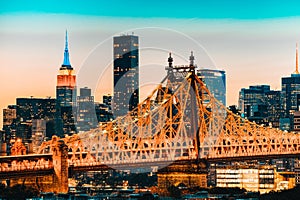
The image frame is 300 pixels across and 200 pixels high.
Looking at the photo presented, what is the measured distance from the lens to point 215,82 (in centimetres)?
6838

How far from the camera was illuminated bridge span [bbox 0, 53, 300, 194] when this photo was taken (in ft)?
178

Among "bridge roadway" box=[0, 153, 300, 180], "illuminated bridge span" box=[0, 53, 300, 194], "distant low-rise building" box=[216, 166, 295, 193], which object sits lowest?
"distant low-rise building" box=[216, 166, 295, 193]

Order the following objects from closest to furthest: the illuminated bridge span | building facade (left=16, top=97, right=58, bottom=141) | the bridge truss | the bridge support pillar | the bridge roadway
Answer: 1. the bridge roadway
2. the bridge support pillar
3. the illuminated bridge span
4. the bridge truss
5. building facade (left=16, top=97, right=58, bottom=141)

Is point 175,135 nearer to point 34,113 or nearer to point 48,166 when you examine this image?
point 48,166

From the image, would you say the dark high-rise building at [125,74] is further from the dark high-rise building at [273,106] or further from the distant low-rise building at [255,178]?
the dark high-rise building at [273,106]

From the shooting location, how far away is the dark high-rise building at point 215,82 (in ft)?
210

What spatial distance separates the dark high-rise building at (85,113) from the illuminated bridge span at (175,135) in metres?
5.90

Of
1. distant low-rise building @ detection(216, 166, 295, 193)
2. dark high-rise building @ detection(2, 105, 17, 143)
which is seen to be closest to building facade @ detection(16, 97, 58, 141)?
dark high-rise building @ detection(2, 105, 17, 143)

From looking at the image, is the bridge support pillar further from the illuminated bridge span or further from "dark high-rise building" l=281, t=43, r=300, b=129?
"dark high-rise building" l=281, t=43, r=300, b=129

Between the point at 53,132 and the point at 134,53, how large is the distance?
69.8 feet

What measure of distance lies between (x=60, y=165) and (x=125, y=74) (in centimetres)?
980

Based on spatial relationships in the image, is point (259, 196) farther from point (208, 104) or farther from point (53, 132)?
point (53, 132)

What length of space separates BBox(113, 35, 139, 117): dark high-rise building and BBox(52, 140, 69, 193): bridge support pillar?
23.1ft

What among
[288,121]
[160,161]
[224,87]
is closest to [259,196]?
[160,161]
